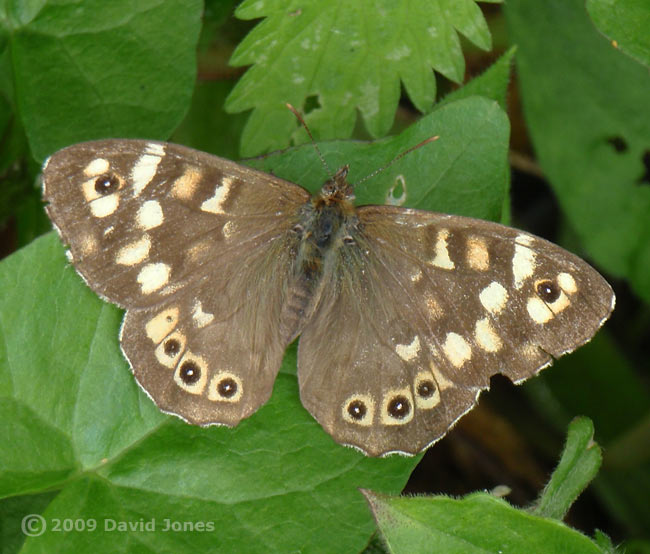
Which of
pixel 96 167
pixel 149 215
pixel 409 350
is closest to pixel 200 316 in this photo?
pixel 149 215

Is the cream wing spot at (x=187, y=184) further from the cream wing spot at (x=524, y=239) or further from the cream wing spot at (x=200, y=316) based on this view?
the cream wing spot at (x=524, y=239)

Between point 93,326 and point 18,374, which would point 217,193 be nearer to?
point 93,326

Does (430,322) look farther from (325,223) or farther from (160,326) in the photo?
(160,326)

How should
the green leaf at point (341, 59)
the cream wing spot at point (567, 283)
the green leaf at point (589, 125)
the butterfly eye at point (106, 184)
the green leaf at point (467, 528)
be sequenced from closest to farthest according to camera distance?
the green leaf at point (467, 528), the cream wing spot at point (567, 283), the butterfly eye at point (106, 184), the green leaf at point (341, 59), the green leaf at point (589, 125)

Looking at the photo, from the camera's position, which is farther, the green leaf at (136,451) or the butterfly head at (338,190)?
the butterfly head at (338,190)

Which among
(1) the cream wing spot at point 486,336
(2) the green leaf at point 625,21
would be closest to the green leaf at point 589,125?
(2) the green leaf at point 625,21
